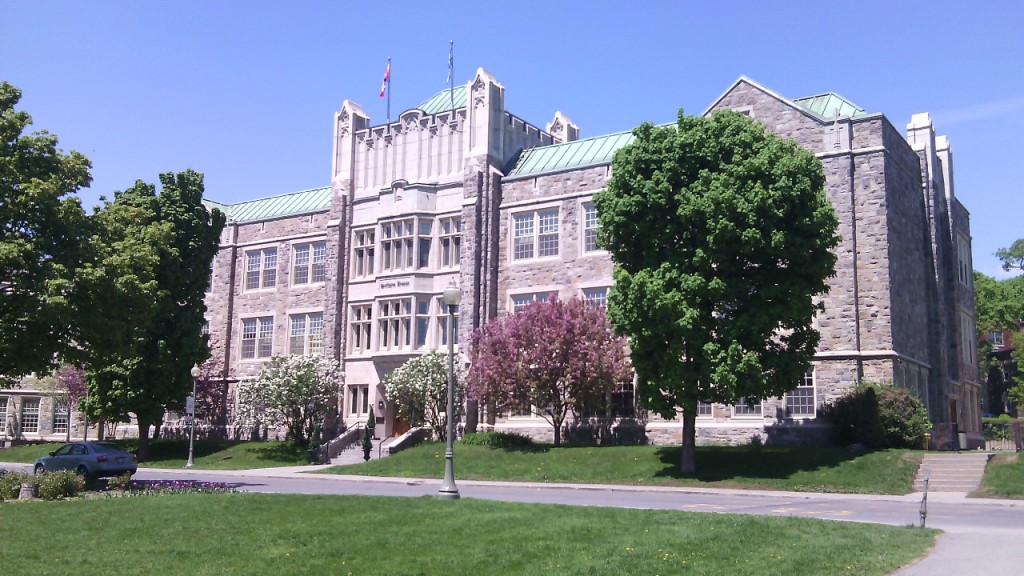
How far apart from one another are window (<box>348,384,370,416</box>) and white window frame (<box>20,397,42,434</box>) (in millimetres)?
25386

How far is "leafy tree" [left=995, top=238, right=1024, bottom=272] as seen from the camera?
299 feet

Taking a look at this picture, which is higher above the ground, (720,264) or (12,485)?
(720,264)

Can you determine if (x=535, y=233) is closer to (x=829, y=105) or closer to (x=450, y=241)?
(x=450, y=241)

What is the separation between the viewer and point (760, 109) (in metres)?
37.8

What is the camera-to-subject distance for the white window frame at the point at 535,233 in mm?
41938

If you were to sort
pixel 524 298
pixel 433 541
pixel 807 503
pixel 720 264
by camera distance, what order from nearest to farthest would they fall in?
1. pixel 433 541
2. pixel 807 503
3. pixel 720 264
4. pixel 524 298

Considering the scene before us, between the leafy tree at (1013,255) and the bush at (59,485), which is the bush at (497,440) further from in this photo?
the leafy tree at (1013,255)

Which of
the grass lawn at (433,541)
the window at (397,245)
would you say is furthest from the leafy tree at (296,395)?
the grass lawn at (433,541)

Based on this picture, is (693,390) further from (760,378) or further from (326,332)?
(326,332)

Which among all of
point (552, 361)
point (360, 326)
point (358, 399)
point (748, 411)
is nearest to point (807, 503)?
point (748, 411)

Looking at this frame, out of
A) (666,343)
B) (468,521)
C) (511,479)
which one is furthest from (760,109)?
(468,521)

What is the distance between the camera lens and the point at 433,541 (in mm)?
14188

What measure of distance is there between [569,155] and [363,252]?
1185 centimetres

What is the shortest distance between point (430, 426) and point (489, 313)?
230 inches
